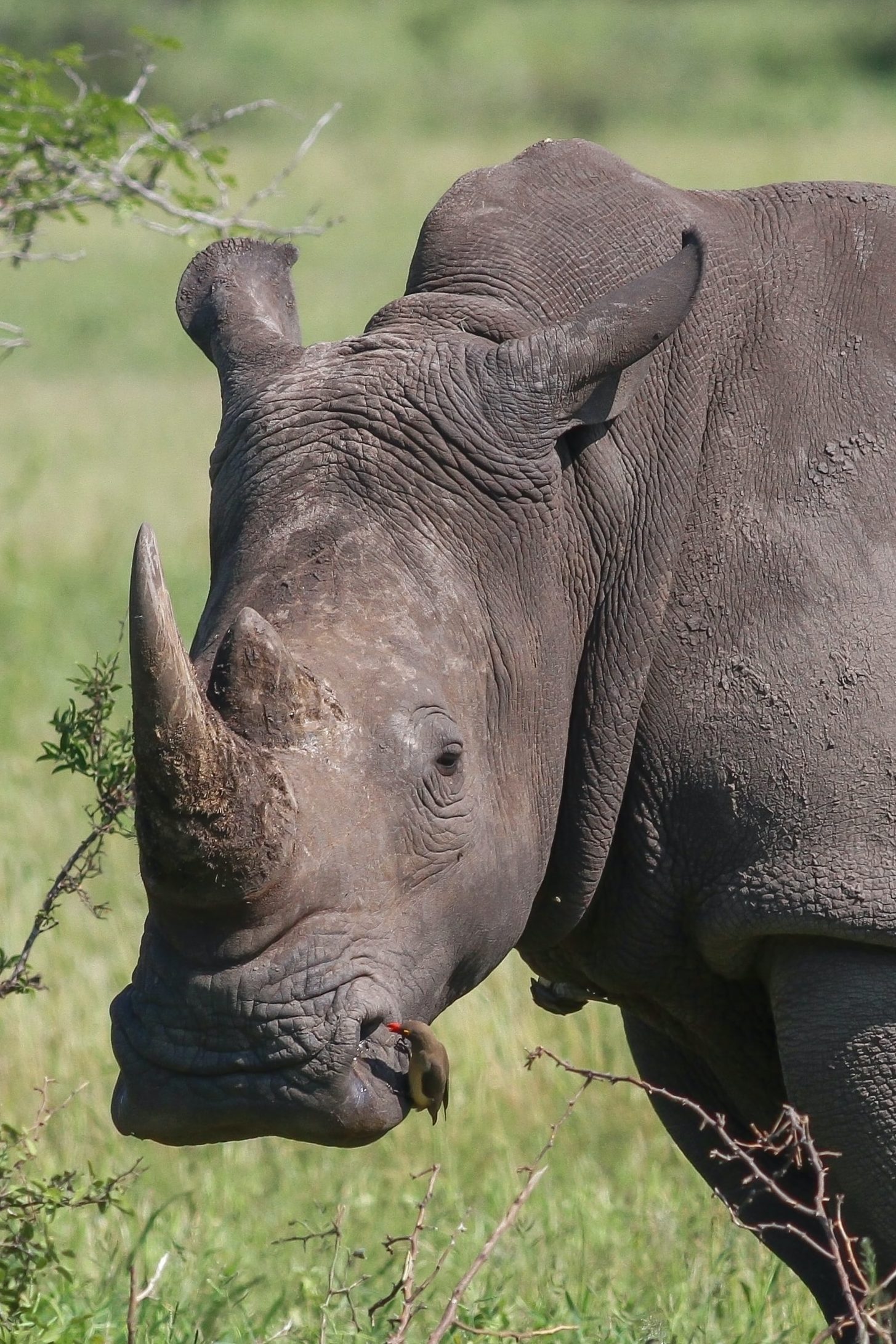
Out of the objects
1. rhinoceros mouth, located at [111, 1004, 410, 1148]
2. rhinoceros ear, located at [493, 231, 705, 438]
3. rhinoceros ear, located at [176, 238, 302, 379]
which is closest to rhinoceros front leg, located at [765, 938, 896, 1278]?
rhinoceros mouth, located at [111, 1004, 410, 1148]

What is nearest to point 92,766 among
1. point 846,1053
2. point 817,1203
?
point 846,1053

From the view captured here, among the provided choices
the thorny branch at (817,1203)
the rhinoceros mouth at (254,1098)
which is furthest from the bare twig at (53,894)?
the thorny branch at (817,1203)

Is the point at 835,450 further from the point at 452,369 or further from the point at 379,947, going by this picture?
the point at 379,947

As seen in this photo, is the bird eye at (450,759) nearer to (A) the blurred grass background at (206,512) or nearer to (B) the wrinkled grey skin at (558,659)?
(B) the wrinkled grey skin at (558,659)

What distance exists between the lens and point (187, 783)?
127 inches

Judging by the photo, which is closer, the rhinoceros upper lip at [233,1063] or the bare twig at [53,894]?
the rhinoceros upper lip at [233,1063]

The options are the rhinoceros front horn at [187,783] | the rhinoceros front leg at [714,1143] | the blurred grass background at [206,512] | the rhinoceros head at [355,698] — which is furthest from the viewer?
the blurred grass background at [206,512]

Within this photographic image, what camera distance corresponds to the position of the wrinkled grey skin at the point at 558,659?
341cm

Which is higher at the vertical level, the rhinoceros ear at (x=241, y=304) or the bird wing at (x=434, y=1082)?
the rhinoceros ear at (x=241, y=304)

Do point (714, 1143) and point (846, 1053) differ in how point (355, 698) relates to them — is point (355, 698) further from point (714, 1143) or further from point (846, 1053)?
point (714, 1143)

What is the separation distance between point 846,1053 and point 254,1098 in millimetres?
1182

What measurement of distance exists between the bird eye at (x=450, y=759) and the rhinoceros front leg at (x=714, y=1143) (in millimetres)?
1442

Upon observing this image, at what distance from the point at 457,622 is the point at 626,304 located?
689mm

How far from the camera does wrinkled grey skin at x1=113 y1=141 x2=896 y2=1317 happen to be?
3.41 meters
